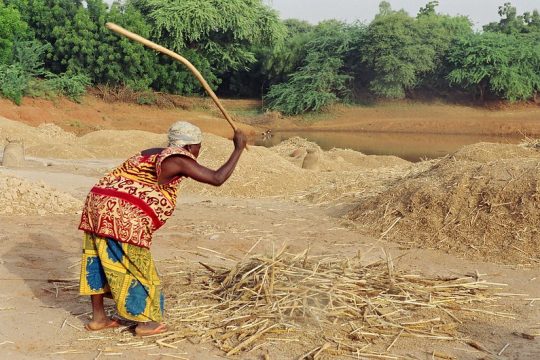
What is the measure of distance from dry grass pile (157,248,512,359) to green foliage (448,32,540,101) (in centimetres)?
3009

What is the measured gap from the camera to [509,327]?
4898mm

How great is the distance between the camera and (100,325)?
14.9 ft

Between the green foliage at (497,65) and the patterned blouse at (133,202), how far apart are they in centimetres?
3140

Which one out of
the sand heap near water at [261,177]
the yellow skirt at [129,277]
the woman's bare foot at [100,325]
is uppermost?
the yellow skirt at [129,277]

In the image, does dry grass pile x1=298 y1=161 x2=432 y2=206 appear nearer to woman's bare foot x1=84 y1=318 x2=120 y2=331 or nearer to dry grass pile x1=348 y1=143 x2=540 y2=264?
dry grass pile x1=348 y1=143 x2=540 y2=264

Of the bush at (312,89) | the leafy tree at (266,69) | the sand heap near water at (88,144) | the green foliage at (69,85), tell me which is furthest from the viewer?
the leafy tree at (266,69)

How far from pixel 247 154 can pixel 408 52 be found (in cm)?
2283

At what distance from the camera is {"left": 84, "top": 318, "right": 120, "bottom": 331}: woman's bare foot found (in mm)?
4547

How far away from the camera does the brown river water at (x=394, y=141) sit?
2417 centimetres

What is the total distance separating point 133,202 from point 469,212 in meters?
4.54

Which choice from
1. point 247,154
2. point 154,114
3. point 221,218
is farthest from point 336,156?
point 154,114

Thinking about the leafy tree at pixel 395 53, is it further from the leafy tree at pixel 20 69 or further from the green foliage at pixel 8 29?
the green foliage at pixel 8 29

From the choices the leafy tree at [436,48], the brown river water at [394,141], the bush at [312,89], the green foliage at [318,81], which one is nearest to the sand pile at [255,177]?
the brown river water at [394,141]

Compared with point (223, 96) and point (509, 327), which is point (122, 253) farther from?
point (223, 96)
